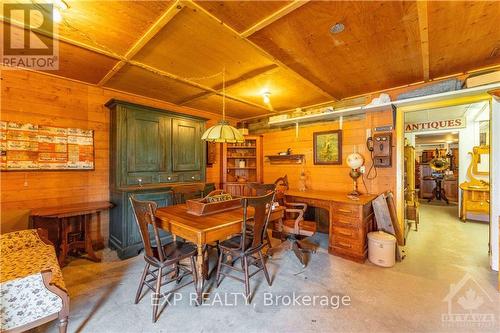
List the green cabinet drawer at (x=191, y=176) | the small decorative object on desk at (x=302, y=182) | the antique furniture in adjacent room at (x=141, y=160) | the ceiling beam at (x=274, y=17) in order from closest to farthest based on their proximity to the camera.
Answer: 1. the ceiling beam at (x=274, y=17)
2. the antique furniture in adjacent room at (x=141, y=160)
3. the green cabinet drawer at (x=191, y=176)
4. the small decorative object on desk at (x=302, y=182)

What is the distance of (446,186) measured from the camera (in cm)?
746

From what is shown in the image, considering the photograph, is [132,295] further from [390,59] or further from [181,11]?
[390,59]

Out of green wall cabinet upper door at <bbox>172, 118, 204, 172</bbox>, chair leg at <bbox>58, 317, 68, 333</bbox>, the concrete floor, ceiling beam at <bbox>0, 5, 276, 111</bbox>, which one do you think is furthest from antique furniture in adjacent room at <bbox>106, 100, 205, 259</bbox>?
chair leg at <bbox>58, 317, 68, 333</bbox>

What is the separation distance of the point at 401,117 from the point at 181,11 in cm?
326

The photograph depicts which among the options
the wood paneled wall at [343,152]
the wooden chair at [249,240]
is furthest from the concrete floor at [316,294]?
the wood paneled wall at [343,152]

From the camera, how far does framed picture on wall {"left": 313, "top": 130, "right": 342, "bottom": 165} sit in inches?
154

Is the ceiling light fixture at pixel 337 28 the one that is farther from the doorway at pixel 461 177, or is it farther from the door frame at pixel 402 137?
the doorway at pixel 461 177

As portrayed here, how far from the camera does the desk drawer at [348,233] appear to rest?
2877 mm

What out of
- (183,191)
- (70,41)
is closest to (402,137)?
(183,191)

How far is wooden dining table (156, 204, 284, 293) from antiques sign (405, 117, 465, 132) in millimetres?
5590

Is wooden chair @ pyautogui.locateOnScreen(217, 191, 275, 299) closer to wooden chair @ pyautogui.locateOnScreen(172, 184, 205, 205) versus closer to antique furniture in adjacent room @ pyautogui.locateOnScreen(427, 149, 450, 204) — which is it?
wooden chair @ pyautogui.locateOnScreen(172, 184, 205, 205)

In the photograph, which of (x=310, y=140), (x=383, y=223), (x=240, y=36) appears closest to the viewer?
(x=240, y=36)

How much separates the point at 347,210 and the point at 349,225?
21 cm

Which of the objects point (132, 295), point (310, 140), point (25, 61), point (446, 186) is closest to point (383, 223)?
point (310, 140)
